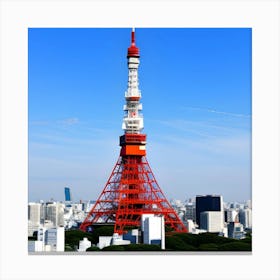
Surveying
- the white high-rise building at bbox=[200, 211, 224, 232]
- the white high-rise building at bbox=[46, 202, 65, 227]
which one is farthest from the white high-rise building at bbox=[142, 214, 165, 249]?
the white high-rise building at bbox=[46, 202, 65, 227]

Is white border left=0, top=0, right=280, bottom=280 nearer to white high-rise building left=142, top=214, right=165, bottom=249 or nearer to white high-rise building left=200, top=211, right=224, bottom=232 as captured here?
white high-rise building left=142, top=214, right=165, bottom=249

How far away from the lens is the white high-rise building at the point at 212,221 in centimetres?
1954

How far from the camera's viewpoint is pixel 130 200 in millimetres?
17703

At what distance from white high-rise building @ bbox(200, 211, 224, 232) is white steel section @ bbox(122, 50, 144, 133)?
408 cm

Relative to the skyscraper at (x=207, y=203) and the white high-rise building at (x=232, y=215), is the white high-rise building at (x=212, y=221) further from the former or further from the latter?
the white high-rise building at (x=232, y=215)

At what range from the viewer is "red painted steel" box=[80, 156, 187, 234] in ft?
57.3

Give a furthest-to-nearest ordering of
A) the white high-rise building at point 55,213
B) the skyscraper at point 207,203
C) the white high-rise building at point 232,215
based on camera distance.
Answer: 1. the white high-rise building at point 55,213
2. the white high-rise building at point 232,215
3. the skyscraper at point 207,203
